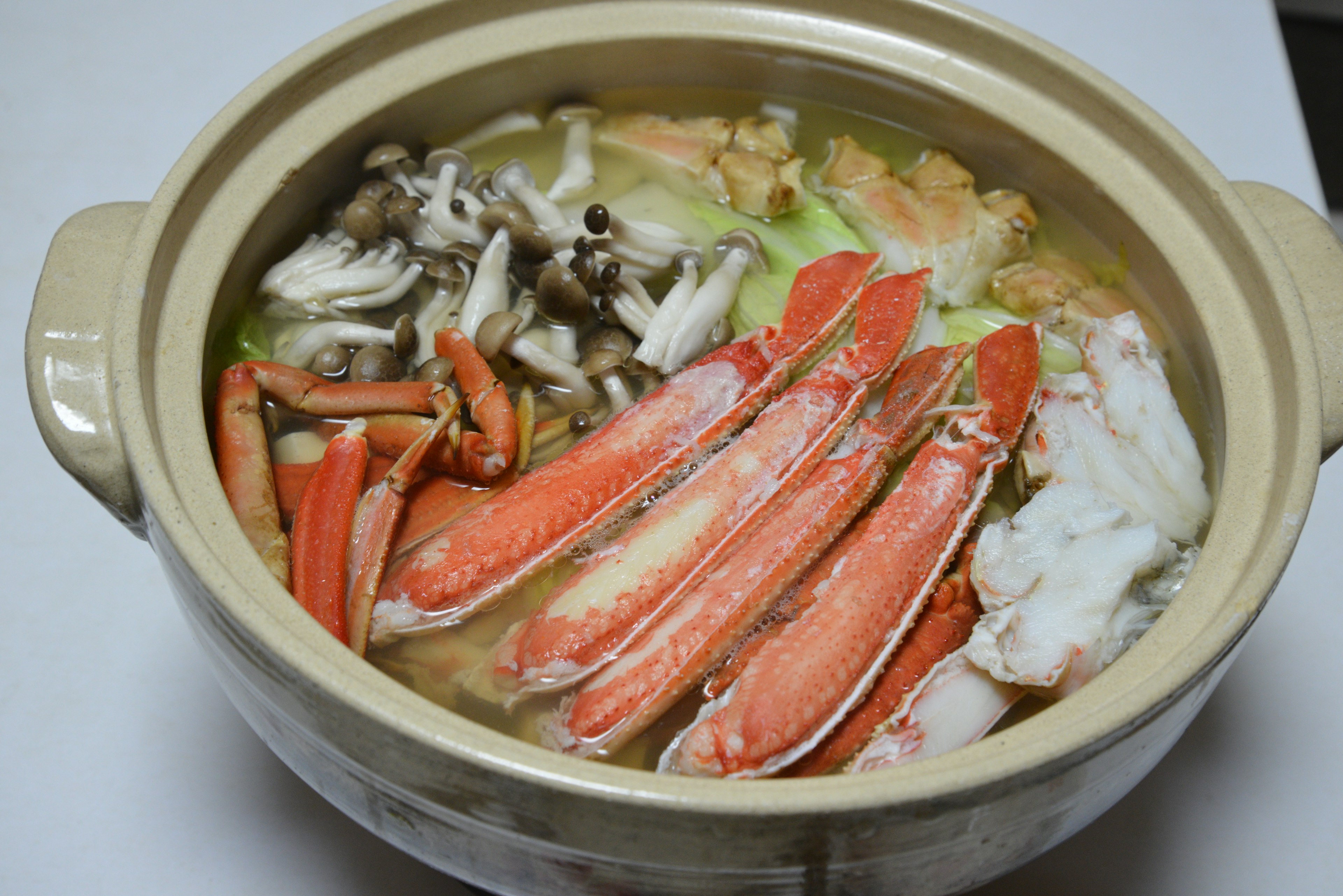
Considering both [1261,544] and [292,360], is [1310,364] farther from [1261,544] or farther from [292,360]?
[292,360]

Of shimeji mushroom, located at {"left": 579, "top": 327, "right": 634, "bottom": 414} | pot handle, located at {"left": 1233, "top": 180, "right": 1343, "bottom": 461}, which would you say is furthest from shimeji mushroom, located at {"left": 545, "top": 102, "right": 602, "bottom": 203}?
pot handle, located at {"left": 1233, "top": 180, "right": 1343, "bottom": 461}

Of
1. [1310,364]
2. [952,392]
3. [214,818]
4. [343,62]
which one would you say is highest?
[343,62]

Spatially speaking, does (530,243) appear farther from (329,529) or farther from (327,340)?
(329,529)

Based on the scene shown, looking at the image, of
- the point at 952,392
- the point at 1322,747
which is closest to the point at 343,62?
the point at 952,392

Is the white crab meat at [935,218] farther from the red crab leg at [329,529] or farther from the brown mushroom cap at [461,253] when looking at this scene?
the red crab leg at [329,529]

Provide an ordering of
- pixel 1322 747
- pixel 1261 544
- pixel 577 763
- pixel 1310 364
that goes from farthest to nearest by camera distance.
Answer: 1. pixel 1322 747
2. pixel 1310 364
3. pixel 1261 544
4. pixel 577 763

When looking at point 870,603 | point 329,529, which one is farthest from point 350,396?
point 870,603
